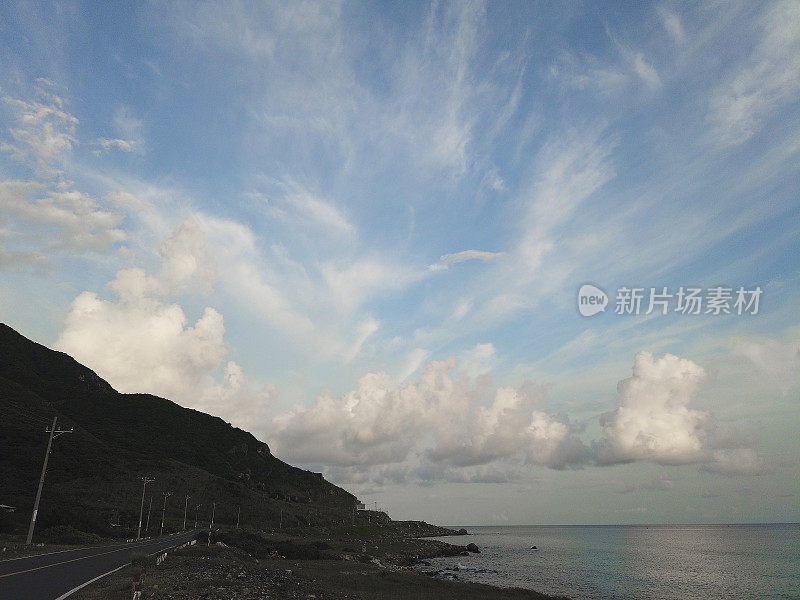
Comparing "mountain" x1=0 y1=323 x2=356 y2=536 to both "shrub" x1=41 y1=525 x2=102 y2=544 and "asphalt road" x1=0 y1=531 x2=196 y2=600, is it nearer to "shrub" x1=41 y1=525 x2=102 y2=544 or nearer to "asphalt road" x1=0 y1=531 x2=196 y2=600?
"shrub" x1=41 y1=525 x2=102 y2=544

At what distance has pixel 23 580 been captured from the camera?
22.3 metres

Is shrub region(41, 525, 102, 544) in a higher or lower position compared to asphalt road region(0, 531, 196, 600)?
lower

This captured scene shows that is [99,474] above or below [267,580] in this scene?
above

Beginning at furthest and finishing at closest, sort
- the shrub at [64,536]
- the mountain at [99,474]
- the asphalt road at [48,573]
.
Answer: the mountain at [99,474] < the shrub at [64,536] < the asphalt road at [48,573]

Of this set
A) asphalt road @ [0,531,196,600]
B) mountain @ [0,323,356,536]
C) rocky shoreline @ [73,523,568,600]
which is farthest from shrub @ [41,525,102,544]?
asphalt road @ [0,531,196,600]

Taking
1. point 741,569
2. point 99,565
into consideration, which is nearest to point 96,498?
point 99,565

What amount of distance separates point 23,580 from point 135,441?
175 metres

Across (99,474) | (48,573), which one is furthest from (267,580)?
(99,474)

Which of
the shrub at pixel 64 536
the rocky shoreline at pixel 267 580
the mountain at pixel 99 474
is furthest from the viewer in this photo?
the mountain at pixel 99 474

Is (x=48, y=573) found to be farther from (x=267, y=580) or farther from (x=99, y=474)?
(x=99, y=474)

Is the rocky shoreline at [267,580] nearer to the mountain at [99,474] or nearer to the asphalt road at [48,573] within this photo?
the asphalt road at [48,573]

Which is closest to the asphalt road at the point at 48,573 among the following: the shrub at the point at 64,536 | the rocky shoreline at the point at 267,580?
the rocky shoreline at the point at 267,580

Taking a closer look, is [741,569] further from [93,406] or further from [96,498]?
[93,406]

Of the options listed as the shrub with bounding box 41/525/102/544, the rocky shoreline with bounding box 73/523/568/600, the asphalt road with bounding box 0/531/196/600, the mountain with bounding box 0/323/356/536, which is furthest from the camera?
the mountain with bounding box 0/323/356/536
